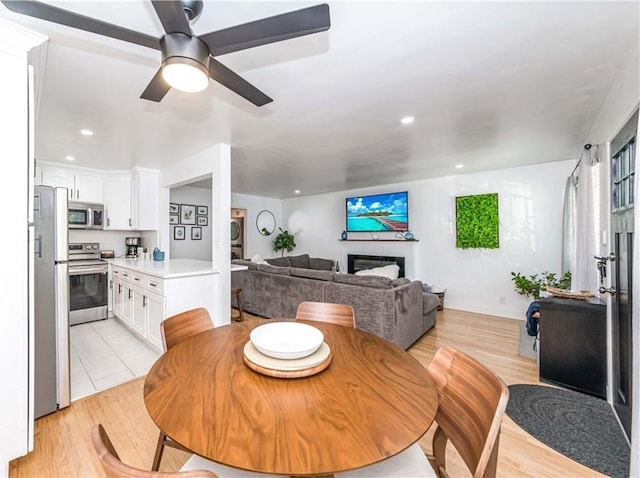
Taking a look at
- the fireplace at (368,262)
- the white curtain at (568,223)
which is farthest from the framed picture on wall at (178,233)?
the white curtain at (568,223)

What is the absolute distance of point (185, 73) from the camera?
1258mm

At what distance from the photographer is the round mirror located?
7.18 meters

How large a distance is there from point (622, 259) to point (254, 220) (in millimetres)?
6386

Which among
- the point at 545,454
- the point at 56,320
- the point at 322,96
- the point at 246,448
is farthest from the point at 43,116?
the point at 545,454

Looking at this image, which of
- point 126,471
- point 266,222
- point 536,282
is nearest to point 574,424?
point 536,282

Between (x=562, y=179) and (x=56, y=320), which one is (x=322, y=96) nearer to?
(x=56, y=320)

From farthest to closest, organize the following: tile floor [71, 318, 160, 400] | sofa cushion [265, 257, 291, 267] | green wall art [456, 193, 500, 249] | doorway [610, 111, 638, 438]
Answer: sofa cushion [265, 257, 291, 267], green wall art [456, 193, 500, 249], tile floor [71, 318, 160, 400], doorway [610, 111, 638, 438]

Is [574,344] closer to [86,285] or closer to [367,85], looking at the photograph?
[367,85]

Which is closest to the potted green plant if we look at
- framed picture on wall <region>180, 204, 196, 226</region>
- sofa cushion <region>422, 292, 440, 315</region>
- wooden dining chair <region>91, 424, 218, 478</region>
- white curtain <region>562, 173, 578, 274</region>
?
framed picture on wall <region>180, 204, 196, 226</region>

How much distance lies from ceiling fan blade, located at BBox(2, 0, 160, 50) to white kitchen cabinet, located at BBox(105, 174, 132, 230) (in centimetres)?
384

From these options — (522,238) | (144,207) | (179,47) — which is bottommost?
(522,238)

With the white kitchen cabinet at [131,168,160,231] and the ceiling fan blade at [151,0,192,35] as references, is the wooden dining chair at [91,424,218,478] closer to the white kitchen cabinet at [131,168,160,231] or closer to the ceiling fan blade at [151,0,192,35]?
the ceiling fan blade at [151,0,192,35]

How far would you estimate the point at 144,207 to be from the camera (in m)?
4.29

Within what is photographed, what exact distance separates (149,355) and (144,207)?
231 cm
